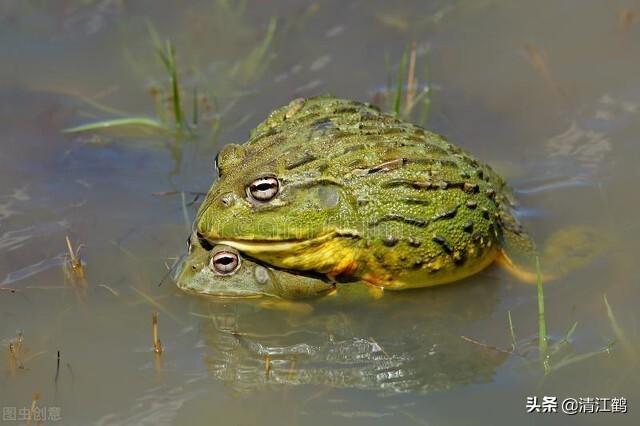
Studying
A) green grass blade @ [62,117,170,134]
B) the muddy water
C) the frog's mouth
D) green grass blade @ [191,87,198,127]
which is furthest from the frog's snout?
green grass blade @ [62,117,170,134]

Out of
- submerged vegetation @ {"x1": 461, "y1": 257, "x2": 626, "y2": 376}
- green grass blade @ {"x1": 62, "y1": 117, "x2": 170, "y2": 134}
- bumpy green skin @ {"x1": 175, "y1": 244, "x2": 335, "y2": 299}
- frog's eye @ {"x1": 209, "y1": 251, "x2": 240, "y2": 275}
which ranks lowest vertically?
submerged vegetation @ {"x1": 461, "y1": 257, "x2": 626, "y2": 376}

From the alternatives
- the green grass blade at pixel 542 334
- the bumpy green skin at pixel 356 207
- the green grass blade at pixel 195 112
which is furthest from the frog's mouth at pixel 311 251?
the green grass blade at pixel 195 112

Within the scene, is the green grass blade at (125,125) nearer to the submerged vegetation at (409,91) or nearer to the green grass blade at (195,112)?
the green grass blade at (195,112)

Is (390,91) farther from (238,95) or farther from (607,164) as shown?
(607,164)

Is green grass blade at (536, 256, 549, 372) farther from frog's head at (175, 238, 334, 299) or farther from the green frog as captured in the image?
frog's head at (175, 238, 334, 299)

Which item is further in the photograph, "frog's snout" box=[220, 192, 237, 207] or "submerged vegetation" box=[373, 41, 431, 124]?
"submerged vegetation" box=[373, 41, 431, 124]

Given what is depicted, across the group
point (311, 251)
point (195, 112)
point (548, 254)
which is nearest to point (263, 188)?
point (311, 251)

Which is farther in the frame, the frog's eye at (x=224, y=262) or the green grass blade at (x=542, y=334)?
the frog's eye at (x=224, y=262)

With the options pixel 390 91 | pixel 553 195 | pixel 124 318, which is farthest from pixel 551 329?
pixel 390 91
